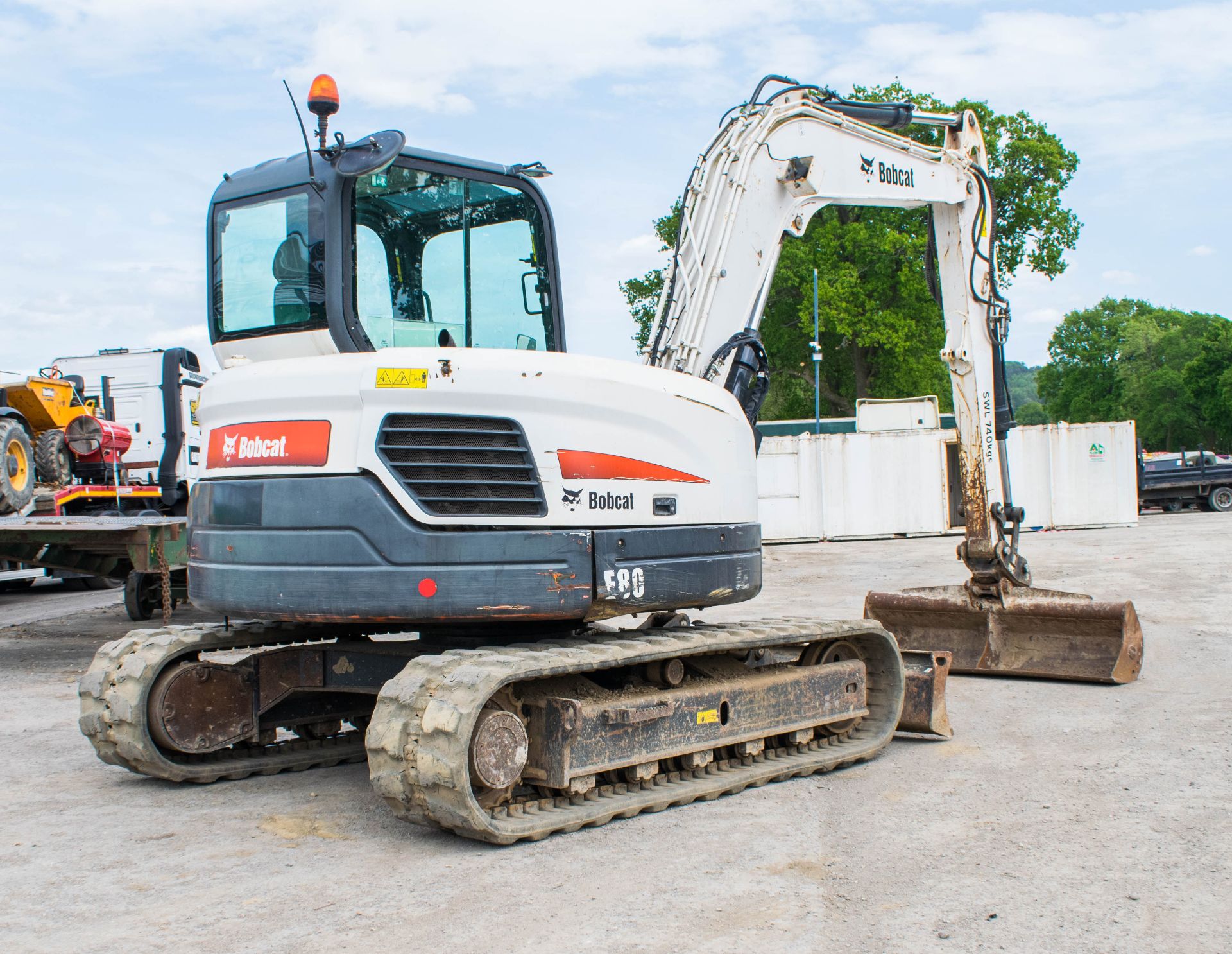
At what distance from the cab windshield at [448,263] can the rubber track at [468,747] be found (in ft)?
4.94

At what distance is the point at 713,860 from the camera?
434cm

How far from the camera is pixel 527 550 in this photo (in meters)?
4.85

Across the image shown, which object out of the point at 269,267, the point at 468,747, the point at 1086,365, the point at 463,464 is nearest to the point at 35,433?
the point at 269,267

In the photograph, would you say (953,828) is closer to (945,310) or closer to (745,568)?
(745,568)

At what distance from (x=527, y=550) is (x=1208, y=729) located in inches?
166

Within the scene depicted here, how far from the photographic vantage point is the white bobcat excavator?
473 cm

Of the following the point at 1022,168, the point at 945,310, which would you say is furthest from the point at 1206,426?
the point at 945,310

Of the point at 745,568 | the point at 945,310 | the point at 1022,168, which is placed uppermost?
the point at 1022,168

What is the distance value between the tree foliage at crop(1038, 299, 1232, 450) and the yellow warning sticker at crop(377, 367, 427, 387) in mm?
71451

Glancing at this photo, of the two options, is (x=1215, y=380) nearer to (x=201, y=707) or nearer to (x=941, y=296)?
(x=941, y=296)

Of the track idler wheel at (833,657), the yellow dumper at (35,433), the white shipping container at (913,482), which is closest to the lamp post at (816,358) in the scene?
the white shipping container at (913,482)

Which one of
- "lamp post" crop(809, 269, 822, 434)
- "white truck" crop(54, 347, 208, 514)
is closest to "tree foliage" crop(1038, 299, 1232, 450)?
"lamp post" crop(809, 269, 822, 434)

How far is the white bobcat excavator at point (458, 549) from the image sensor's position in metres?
4.73

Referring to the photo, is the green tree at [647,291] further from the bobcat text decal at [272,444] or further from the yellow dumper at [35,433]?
the bobcat text decal at [272,444]
